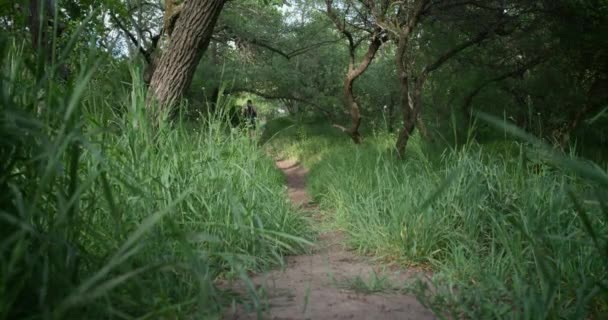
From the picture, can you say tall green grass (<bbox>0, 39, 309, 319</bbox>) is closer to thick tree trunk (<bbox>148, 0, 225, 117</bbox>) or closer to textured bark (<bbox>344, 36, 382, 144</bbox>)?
thick tree trunk (<bbox>148, 0, 225, 117</bbox>)

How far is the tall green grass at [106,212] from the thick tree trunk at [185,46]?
5.29ft

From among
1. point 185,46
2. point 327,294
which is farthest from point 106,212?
point 185,46

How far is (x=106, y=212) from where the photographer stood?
2.67 m

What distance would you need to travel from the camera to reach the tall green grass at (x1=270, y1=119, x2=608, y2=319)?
230 cm

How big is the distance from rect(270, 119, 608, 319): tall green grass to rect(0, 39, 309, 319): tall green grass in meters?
0.72

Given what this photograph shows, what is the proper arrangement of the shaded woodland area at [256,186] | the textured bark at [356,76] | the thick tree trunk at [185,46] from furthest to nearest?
the textured bark at [356,76] < the thick tree trunk at [185,46] < the shaded woodland area at [256,186]

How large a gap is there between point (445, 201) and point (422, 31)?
767cm

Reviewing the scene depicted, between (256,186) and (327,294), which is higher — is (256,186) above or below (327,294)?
above

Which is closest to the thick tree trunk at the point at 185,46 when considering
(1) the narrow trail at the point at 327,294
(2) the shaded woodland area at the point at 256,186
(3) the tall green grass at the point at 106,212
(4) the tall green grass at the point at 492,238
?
(2) the shaded woodland area at the point at 256,186

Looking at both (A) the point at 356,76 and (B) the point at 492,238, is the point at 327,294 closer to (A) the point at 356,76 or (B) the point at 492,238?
(B) the point at 492,238

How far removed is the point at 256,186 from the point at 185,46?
2.45m

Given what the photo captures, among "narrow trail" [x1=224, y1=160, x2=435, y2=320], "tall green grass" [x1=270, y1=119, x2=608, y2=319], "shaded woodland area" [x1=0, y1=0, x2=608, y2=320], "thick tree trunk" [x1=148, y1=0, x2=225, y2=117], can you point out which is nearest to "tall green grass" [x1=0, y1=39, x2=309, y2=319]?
"shaded woodland area" [x1=0, y1=0, x2=608, y2=320]

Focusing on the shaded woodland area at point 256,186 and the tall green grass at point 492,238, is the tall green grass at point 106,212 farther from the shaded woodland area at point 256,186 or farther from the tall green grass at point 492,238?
the tall green grass at point 492,238

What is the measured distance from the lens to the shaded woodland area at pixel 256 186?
165 cm
